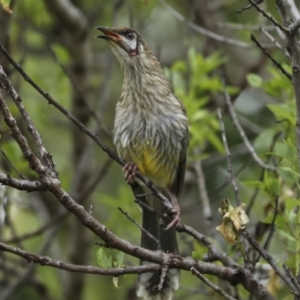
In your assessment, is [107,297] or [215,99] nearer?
[215,99]

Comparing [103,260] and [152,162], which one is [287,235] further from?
[152,162]

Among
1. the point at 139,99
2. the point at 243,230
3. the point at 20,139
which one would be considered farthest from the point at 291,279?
the point at 139,99

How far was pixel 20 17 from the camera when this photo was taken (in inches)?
299

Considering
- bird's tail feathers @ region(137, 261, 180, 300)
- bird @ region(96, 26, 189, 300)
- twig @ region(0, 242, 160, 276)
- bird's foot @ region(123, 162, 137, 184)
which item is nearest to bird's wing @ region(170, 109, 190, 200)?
bird @ region(96, 26, 189, 300)

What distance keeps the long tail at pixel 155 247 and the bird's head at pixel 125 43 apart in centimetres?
97

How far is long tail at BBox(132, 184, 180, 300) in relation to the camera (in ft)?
17.4

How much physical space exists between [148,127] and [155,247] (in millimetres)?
916

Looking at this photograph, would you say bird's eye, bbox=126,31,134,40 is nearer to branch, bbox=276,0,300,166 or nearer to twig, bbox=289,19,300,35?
branch, bbox=276,0,300,166

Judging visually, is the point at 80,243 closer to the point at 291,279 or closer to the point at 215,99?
the point at 215,99

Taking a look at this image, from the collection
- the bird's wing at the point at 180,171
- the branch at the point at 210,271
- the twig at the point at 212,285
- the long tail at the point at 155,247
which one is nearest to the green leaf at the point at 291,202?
the branch at the point at 210,271

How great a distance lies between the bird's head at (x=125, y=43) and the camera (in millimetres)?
5707

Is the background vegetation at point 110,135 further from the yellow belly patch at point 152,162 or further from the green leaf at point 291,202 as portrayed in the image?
the yellow belly patch at point 152,162

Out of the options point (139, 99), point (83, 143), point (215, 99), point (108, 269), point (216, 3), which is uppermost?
point (216, 3)

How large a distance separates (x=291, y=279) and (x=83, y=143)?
425 centimetres
